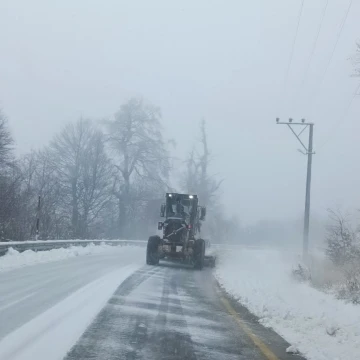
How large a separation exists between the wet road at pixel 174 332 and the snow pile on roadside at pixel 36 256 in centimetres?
813

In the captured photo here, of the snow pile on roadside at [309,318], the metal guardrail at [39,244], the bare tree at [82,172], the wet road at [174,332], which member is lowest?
the wet road at [174,332]

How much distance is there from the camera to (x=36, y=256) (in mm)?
25234

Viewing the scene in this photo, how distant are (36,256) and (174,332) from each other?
56.3 feet

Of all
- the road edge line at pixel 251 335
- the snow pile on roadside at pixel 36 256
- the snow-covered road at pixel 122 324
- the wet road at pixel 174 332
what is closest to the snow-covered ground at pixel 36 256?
the snow pile on roadside at pixel 36 256

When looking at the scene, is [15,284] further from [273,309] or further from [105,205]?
[105,205]

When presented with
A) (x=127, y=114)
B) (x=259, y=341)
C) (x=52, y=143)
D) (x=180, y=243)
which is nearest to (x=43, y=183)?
(x=52, y=143)

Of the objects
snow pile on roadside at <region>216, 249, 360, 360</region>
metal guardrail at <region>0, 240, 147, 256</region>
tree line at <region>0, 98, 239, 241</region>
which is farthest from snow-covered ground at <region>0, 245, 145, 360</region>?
tree line at <region>0, 98, 239, 241</region>

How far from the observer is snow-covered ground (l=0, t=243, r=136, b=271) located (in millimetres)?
21219

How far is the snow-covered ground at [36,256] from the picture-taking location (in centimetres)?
2122

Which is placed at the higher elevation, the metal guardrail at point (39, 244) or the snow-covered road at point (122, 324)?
the metal guardrail at point (39, 244)

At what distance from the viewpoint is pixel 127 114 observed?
161 feet

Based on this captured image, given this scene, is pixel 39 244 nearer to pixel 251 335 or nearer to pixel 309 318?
pixel 309 318

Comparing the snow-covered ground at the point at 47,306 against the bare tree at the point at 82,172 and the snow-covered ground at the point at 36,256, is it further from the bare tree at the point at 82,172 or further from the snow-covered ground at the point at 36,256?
the bare tree at the point at 82,172

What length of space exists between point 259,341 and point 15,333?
3.46m
